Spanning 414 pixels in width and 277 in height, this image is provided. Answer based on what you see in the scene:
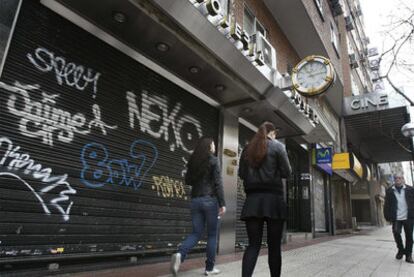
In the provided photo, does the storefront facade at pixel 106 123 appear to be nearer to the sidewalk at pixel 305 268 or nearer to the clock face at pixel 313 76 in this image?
the sidewalk at pixel 305 268

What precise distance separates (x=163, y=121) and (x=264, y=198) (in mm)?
3143

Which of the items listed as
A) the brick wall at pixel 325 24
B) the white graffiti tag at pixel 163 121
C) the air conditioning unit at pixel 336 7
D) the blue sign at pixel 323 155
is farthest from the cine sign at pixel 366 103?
→ the white graffiti tag at pixel 163 121

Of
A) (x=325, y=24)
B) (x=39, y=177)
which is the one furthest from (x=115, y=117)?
(x=325, y=24)

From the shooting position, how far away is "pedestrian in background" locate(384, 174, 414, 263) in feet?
20.2

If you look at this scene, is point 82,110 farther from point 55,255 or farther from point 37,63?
point 55,255

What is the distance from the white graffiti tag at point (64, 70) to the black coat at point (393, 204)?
6.36 meters

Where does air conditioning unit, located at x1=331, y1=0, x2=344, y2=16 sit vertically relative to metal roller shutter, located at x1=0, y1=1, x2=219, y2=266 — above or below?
above

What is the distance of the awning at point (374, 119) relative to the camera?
49.6ft

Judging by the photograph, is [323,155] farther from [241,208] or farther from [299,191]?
[241,208]

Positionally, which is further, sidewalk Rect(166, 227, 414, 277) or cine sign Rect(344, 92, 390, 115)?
cine sign Rect(344, 92, 390, 115)

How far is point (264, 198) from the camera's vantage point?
2.94 meters

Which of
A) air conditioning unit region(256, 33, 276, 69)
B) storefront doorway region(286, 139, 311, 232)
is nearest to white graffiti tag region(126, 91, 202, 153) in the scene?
air conditioning unit region(256, 33, 276, 69)

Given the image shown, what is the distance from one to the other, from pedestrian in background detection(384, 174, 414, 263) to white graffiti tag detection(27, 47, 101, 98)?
6.38 metres

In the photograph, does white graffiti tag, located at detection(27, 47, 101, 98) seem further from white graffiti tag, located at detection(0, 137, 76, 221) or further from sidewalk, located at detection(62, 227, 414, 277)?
sidewalk, located at detection(62, 227, 414, 277)
